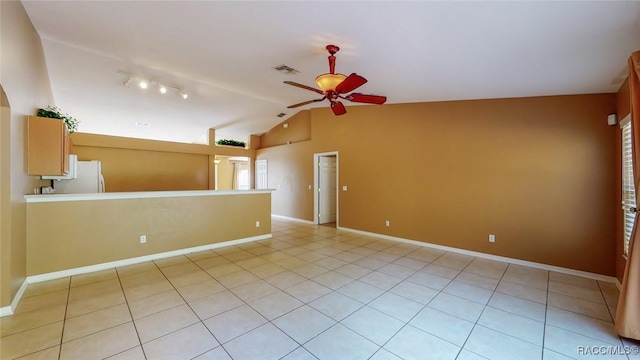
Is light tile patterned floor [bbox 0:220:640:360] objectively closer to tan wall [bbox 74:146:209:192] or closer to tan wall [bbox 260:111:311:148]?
tan wall [bbox 74:146:209:192]

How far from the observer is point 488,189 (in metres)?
4.03

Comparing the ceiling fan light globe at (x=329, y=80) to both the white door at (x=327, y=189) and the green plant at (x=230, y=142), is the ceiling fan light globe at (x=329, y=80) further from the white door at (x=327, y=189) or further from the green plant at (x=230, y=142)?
the green plant at (x=230, y=142)

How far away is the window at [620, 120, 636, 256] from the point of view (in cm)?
273

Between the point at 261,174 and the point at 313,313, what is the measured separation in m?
6.80

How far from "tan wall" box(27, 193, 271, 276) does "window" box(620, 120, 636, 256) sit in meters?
5.46

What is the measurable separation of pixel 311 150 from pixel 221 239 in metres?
3.44

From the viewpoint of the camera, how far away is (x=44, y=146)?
9.44ft

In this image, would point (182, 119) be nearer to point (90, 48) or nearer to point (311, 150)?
point (90, 48)

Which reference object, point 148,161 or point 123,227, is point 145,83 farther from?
point 148,161

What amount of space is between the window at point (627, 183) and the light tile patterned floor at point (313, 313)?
30.1 inches

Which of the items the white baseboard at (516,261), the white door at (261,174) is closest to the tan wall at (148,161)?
the white door at (261,174)

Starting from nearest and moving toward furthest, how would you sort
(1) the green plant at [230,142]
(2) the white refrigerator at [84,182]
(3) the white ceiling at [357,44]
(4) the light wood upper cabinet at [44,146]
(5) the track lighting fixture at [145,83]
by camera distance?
(3) the white ceiling at [357,44]
(4) the light wood upper cabinet at [44,146]
(2) the white refrigerator at [84,182]
(5) the track lighting fixture at [145,83]
(1) the green plant at [230,142]

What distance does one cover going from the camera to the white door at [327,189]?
22.6 feet

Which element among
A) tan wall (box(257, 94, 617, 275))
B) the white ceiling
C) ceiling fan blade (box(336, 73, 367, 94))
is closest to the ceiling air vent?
the white ceiling
